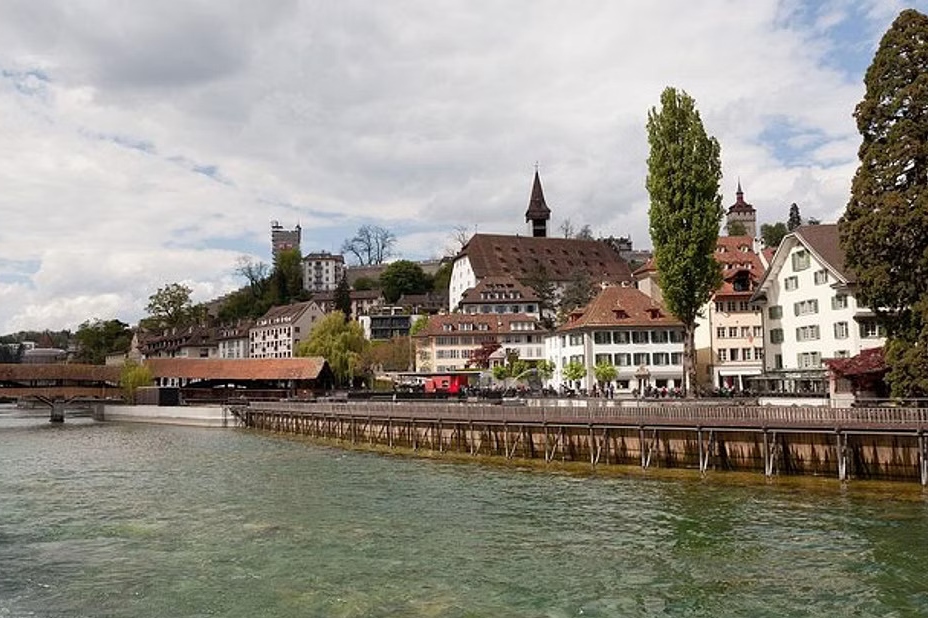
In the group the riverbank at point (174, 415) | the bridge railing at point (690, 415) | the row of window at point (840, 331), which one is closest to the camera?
the bridge railing at point (690, 415)

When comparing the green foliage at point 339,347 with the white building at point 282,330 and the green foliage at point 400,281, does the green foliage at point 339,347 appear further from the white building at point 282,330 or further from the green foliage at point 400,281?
the green foliage at point 400,281

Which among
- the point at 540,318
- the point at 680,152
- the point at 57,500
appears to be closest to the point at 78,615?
the point at 57,500

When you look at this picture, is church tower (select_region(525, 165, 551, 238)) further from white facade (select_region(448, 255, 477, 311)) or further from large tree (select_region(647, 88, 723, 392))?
large tree (select_region(647, 88, 723, 392))

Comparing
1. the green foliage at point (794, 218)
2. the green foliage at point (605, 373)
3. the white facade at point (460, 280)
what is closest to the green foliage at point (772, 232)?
the green foliage at point (794, 218)

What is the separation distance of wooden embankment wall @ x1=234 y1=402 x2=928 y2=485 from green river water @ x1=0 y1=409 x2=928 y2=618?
1.35m

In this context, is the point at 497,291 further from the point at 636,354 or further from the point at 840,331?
the point at 840,331

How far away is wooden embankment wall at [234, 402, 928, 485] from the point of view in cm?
2803

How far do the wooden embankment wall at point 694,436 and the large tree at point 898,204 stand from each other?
2.63m

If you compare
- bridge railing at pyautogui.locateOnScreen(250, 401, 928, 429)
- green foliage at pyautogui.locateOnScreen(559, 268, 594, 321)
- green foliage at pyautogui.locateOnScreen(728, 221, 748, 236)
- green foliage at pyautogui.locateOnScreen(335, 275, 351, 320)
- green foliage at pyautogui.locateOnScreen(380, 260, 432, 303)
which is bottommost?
bridge railing at pyautogui.locateOnScreen(250, 401, 928, 429)

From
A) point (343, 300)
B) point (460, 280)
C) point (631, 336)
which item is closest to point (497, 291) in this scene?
point (460, 280)

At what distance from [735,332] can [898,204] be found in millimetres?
36625

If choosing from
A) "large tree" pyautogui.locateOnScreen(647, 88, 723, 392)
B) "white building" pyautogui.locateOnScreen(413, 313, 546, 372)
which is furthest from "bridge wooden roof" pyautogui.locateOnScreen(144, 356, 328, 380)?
"large tree" pyautogui.locateOnScreen(647, 88, 723, 392)

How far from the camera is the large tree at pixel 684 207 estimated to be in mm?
47125

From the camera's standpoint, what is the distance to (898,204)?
2964cm
